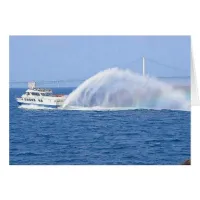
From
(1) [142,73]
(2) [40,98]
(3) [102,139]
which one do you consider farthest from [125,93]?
(2) [40,98]

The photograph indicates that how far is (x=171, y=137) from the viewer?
50.1 ft

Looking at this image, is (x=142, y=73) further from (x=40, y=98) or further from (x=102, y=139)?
(x=40, y=98)

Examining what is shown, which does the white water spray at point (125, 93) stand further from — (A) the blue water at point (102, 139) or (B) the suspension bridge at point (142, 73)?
(A) the blue water at point (102, 139)

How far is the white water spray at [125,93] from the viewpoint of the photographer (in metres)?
15.6

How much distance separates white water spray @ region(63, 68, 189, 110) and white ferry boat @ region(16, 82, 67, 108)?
25cm

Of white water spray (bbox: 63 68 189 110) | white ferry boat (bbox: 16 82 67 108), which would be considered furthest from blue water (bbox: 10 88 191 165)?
white ferry boat (bbox: 16 82 67 108)

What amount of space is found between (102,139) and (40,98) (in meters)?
1.70

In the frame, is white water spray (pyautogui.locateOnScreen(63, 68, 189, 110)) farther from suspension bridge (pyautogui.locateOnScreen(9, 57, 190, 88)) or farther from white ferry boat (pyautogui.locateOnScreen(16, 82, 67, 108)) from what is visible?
white ferry boat (pyautogui.locateOnScreen(16, 82, 67, 108))

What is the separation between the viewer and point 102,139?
15242mm
